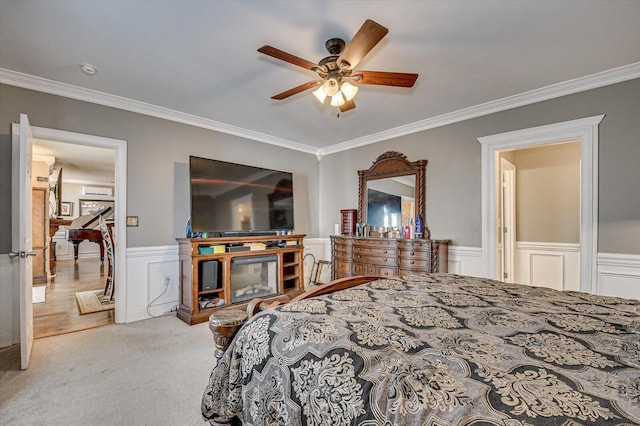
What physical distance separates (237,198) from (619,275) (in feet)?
14.0

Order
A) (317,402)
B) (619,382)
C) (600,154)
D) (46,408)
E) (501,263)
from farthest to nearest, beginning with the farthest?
1. (501,263)
2. (600,154)
3. (46,408)
4. (317,402)
5. (619,382)

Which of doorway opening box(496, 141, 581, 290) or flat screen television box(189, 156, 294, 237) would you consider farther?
doorway opening box(496, 141, 581, 290)

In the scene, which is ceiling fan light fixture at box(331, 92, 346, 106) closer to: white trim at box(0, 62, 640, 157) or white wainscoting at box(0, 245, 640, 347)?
white trim at box(0, 62, 640, 157)

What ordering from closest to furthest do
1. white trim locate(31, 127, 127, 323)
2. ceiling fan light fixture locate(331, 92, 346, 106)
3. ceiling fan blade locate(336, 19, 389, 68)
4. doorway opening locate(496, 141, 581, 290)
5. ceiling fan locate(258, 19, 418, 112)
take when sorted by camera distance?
ceiling fan blade locate(336, 19, 389, 68) → ceiling fan locate(258, 19, 418, 112) → ceiling fan light fixture locate(331, 92, 346, 106) → white trim locate(31, 127, 127, 323) → doorway opening locate(496, 141, 581, 290)

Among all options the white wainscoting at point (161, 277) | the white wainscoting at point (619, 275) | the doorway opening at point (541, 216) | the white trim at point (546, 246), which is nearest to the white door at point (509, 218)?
the doorway opening at point (541, 216)

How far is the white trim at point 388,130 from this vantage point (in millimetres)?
2787

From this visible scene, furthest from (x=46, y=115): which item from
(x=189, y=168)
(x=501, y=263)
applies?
(x=501, y=263)

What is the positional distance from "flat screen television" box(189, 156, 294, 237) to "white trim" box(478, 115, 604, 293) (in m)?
2.81

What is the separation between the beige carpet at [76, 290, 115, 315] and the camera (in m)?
3.85

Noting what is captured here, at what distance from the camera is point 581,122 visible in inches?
116

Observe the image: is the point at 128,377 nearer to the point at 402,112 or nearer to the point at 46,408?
the point at 46,408

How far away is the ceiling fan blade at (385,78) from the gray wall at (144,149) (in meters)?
2.69

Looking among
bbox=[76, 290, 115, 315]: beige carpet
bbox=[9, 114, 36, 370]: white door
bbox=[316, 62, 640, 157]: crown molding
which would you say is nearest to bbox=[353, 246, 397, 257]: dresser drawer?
bbox=[316, 62, 640, 157]: crown molding

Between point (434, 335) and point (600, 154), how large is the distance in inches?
122
